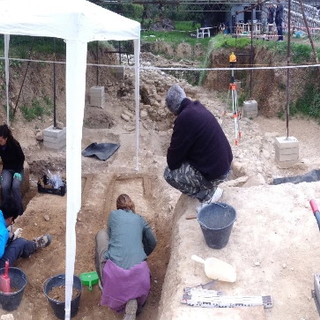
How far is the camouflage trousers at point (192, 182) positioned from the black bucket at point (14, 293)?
192 centimetres

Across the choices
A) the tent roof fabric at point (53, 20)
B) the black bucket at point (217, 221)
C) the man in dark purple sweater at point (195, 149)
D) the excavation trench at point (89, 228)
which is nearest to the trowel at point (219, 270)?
the black bucket at point (217, 221)

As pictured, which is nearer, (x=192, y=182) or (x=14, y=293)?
(x=14, y=293)

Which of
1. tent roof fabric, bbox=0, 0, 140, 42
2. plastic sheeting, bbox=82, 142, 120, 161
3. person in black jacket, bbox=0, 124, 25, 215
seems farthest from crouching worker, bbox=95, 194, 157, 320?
plastic sheeting, bbox=82, 142, 120, 161

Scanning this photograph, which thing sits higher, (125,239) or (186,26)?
(186,26)

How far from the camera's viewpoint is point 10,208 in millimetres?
6398

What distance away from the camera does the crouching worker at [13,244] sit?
4992 millimetres

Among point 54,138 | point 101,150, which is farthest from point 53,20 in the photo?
point 101,150

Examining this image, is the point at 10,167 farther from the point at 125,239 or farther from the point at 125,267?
the point at 125,267

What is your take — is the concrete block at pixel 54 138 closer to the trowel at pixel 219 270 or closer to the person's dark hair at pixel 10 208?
the person's dark hair at pixel 10 208

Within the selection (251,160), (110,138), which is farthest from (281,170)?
(110,138)

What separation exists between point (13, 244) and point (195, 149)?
2.37 m

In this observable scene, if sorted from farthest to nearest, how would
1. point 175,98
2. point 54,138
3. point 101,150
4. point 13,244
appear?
point 101,150 < point 54,138 < point 13,244 < point 175,98

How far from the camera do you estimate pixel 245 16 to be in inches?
1101

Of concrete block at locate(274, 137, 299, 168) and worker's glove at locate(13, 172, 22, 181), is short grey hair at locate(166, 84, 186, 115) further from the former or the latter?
concrete block at locate(274, 137, 299, 168)
